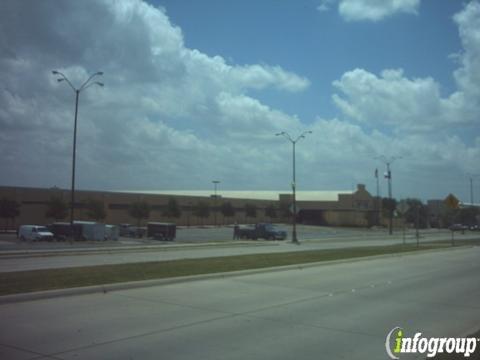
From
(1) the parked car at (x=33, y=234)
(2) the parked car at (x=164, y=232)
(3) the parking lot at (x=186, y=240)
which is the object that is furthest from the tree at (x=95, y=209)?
(1) the parked car at (x=33, y=234)

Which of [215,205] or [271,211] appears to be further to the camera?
[271,211]

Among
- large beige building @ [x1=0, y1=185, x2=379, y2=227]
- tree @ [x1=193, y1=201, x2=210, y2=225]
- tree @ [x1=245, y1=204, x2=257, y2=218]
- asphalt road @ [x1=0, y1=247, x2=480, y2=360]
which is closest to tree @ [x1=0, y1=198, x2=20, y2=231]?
large beige building @ [x1=0, y1=185, x2=379, y2=227]

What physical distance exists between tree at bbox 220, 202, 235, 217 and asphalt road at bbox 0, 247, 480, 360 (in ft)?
293

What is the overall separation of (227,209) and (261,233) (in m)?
44.9

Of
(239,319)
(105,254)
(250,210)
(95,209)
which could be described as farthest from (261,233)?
(239,319)

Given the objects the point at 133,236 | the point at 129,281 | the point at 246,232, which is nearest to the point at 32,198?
the point at 133,236

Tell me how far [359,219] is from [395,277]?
111m

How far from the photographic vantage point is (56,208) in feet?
235

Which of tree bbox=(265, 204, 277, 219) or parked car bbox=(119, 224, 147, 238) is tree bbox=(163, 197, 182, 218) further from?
tree bbox=(265, 204, 277, 219)

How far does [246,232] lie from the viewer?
6181 centimetres

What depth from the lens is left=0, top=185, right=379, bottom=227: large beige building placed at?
76500mm

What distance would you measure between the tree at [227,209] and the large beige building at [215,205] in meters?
2.85

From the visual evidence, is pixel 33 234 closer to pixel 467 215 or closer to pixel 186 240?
pixel 186 240

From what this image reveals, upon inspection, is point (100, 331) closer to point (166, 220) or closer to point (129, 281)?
point (129, 281)
